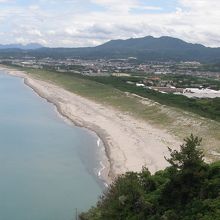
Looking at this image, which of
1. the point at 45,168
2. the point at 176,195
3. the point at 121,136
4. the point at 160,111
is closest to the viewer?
the point at 176,195

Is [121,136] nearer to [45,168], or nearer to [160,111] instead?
[160,111]

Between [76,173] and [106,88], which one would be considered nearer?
[76,173]

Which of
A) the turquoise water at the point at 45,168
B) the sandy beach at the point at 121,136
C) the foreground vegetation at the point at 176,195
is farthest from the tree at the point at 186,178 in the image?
the sandy beach at the point at 121,136

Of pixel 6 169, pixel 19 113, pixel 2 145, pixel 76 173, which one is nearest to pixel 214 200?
pixel 76 173

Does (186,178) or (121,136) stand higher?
(186,178)

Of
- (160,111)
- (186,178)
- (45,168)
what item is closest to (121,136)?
(160,111)

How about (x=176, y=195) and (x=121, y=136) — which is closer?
(x=176, y=195)

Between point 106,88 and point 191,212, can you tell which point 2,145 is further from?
point 106,88
